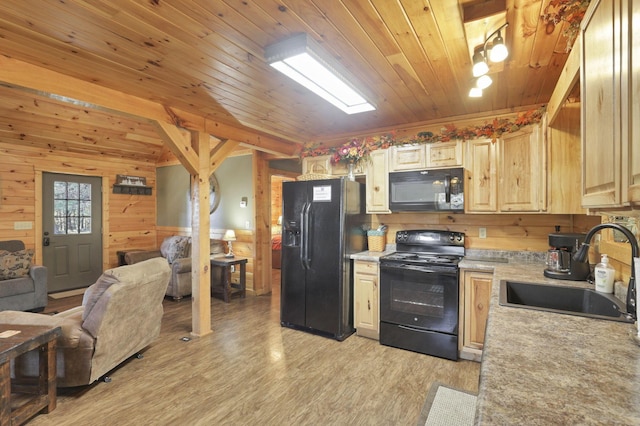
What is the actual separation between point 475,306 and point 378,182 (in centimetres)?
161

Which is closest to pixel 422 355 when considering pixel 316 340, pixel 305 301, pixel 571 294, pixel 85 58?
pixel 316 340

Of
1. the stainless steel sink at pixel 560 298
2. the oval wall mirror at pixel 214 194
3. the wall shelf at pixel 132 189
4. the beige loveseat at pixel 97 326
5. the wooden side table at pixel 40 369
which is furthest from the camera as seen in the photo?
the wall shelf at pixel 132 189

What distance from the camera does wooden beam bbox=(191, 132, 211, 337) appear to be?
3.56 meters

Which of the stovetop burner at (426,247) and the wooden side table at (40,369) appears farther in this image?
the stovetop burner at (426,247)

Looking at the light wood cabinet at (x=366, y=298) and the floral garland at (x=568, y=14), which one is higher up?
the floral garland at (x=568, y=14)

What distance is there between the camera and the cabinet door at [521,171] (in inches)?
112

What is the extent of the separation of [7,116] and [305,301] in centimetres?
464

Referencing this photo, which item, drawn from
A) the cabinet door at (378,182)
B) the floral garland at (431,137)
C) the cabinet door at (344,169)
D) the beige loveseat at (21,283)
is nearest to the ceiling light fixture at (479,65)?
the floral garland at (431,137)

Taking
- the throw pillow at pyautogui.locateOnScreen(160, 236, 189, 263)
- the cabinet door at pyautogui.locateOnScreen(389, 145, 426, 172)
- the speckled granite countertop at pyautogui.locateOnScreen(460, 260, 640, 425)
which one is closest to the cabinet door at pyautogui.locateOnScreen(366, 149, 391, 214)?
the cabinet door at pyautogui.locateOnScreen(389, 145, 426, 172)

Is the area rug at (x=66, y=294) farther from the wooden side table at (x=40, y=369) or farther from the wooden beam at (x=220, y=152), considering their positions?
the wooden beam at (x=220, y=152)

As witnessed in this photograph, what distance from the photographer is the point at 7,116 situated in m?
4.29

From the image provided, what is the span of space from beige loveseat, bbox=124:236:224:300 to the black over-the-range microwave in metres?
3.07

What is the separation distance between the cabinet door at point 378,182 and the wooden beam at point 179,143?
6.41ft

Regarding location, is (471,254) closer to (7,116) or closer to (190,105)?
(190,105)
